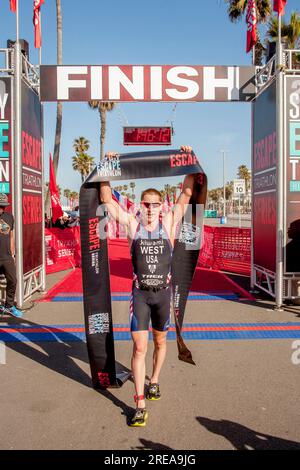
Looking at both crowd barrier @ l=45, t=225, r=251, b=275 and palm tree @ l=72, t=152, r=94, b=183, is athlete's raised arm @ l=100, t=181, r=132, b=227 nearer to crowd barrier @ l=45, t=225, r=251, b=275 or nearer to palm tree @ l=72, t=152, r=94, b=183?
crowd barrier @ l=45, t=225, r=251, b=275

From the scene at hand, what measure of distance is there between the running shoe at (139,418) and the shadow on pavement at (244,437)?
50 cm

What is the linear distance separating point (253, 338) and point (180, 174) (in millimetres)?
3161

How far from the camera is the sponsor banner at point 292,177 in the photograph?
8.19 metres

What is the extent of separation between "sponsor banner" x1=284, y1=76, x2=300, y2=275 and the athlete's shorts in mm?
4885

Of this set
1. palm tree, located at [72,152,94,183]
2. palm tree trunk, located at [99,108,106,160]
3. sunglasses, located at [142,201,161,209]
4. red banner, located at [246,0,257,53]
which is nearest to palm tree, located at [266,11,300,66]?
red banner, located at [246,0,257,53]

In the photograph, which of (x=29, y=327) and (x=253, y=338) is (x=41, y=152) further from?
(x=253, y=338)

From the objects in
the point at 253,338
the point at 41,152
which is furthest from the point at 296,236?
the point at 41,152

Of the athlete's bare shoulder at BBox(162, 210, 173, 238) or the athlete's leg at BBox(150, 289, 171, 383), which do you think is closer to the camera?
the athlete's leg at BBox(150, 289, 171, 383)

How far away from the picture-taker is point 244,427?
3781 mm

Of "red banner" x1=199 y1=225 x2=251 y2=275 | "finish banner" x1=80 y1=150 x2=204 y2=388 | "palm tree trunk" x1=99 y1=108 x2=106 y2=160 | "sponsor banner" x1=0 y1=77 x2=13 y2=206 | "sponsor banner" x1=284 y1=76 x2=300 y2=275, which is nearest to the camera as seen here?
"finish banner" x1=80 y1=150 x2=204 y2=388

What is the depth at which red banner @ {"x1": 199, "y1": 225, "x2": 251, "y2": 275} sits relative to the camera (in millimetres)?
13500

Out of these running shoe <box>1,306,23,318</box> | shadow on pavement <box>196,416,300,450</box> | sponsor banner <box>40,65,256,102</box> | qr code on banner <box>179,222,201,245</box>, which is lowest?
shadow on pavement <box>196,416,300,450</box>

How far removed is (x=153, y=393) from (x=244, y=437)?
1.08 meters

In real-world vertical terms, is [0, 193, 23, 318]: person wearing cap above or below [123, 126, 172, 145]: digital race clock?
below
